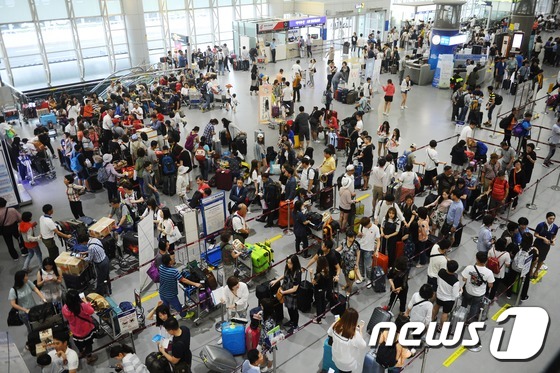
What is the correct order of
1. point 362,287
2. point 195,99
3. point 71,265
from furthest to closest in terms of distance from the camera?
point 195,99, point 362,287, point 71,265

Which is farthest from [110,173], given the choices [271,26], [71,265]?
[271,26]

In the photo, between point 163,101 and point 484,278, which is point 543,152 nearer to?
point 484,278

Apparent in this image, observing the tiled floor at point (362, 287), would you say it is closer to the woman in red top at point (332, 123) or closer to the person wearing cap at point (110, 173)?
the person wearing cap at point (110, 173)

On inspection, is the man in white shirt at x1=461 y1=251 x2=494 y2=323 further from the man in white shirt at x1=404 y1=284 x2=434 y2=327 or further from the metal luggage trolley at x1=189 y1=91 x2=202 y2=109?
the metal luggage trolley at x1=189 y1=91 x2=202 y2=109

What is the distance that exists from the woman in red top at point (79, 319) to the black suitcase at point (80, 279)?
153cm

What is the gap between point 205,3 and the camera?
30.0 metres

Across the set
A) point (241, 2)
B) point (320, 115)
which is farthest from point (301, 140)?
point (241, 2)

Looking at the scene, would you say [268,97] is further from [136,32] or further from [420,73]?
[136,32]

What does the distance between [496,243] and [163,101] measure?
15.6 m

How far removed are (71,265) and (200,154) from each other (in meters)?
5.60

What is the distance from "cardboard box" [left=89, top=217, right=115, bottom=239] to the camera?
9359mm

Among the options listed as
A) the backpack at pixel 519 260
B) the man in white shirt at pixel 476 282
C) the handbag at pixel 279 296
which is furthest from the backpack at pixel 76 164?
the backpack at pixel 519 260

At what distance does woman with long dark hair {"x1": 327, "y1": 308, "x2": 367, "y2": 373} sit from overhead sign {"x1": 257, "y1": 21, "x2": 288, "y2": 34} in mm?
25241

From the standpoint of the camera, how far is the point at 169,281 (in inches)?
287
